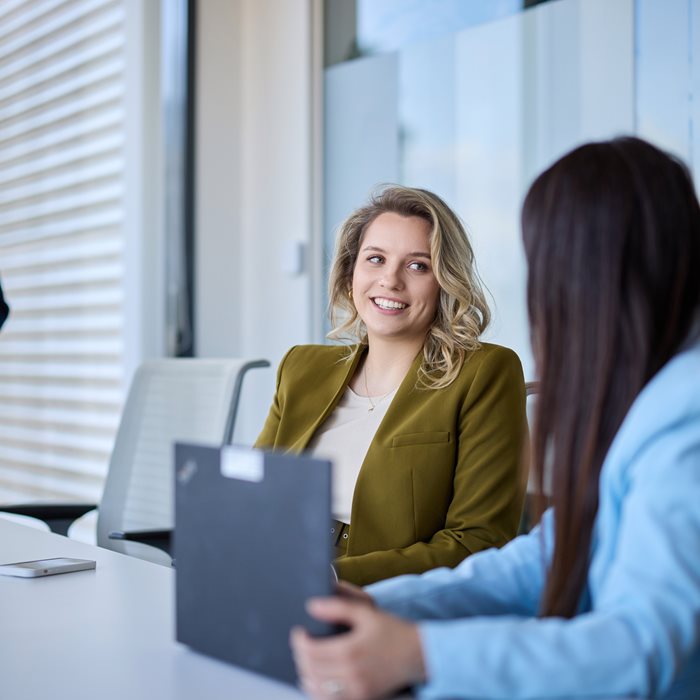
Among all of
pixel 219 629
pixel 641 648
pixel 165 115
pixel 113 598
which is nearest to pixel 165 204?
pixel 165 115

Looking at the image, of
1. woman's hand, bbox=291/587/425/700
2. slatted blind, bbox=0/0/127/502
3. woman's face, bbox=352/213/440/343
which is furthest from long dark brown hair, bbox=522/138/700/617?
slatted blind, bbox=0/0/127/502

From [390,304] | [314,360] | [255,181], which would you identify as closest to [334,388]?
[314,360]

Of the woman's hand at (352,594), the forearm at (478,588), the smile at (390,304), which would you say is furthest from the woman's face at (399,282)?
the woman's hand at (352,594)

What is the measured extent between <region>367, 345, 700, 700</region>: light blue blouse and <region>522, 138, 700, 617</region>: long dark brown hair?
0.03 m

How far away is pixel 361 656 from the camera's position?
2.27ft

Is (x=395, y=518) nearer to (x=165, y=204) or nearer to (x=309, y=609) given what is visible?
(x=309, y=609)

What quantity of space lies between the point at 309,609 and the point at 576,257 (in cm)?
37

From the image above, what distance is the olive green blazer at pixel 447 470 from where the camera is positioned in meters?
1.54

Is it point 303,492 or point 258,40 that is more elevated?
point 258,40

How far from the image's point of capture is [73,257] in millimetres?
3527

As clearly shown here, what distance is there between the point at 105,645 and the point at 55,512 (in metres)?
1.19

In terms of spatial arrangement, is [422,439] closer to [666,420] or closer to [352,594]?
[352,594]

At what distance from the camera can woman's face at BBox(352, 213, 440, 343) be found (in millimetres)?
1798

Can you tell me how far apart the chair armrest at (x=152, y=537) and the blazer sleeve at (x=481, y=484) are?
0.42 metres
